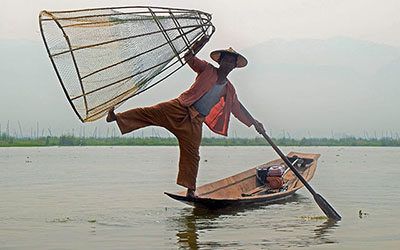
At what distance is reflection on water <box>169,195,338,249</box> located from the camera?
27.2 ft

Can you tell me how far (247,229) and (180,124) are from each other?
5.33ft

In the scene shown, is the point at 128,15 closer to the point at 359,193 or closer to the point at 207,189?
the point at 207,189

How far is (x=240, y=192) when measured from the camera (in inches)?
519

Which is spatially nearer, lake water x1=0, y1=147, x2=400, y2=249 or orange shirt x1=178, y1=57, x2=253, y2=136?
lake water x1=0, y1=147, x2=400, y2=249

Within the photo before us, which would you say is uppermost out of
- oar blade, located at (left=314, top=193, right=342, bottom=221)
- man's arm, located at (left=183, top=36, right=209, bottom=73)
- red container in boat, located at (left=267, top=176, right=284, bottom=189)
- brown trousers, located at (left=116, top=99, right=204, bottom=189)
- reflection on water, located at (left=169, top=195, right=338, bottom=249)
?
man's arm, located at (left=183, top=36, right=209, bottom=73)

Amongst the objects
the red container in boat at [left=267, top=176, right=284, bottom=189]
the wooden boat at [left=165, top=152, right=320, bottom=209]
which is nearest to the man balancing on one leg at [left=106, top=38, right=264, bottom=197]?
the wooden boat at [left=165, top=152, right=320, bottom=209]

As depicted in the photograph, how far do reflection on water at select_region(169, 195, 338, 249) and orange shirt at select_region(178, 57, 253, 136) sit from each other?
1.25m

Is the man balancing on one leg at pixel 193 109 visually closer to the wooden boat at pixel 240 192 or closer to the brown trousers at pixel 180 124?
the brown trousers at pixel 180 124

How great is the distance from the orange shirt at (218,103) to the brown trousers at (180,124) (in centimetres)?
17

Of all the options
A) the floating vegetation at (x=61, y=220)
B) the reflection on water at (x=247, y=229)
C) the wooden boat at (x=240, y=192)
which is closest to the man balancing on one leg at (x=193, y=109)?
the wooden boat at (x=240, y=192)

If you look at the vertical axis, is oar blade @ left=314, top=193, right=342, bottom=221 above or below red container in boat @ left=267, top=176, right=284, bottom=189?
below

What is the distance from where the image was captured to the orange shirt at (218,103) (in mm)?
9453

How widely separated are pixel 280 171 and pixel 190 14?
5.39 m

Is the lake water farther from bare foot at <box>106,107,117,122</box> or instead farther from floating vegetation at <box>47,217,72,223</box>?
bare foot at <box>106,107,117,122</box>
